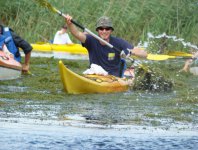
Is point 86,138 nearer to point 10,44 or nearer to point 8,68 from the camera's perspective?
point 8,68

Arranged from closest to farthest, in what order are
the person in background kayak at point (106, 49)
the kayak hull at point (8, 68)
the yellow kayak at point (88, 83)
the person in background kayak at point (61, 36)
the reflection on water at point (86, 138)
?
the reflection on water at point (86, 138) < the yellow kayak at point (88, 83) < the person in background kayak at point (106, 49) < the kayak hull at point (8, 68) < the person in background kayak at point (61, 36)

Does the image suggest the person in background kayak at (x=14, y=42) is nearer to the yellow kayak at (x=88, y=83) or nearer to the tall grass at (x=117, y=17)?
the yellow kayak at (x=88, y=83)

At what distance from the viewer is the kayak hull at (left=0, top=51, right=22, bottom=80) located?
14.5 metres

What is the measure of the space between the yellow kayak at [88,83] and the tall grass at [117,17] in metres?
7.51

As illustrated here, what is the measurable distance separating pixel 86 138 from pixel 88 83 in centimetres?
398

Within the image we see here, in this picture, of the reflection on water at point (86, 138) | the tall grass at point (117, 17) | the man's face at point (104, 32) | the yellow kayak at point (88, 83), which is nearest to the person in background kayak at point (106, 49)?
the man's face at point (104, 32)

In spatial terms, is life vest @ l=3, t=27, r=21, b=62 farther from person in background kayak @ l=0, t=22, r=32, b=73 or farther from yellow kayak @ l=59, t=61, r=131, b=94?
yellow kayak @ l=59, t=61, r=131, b=94

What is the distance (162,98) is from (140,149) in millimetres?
4394

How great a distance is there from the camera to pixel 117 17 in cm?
2092

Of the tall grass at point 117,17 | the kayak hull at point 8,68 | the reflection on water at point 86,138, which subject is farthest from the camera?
the tall grass at point 117,17

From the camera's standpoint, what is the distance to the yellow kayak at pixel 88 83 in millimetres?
12641

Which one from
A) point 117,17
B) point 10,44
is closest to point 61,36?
point 117,17

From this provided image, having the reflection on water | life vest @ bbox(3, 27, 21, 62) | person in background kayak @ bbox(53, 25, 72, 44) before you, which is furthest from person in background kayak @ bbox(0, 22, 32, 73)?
the reflection on water

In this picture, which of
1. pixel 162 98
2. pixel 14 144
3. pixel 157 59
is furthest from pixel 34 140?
pixel 157 59
